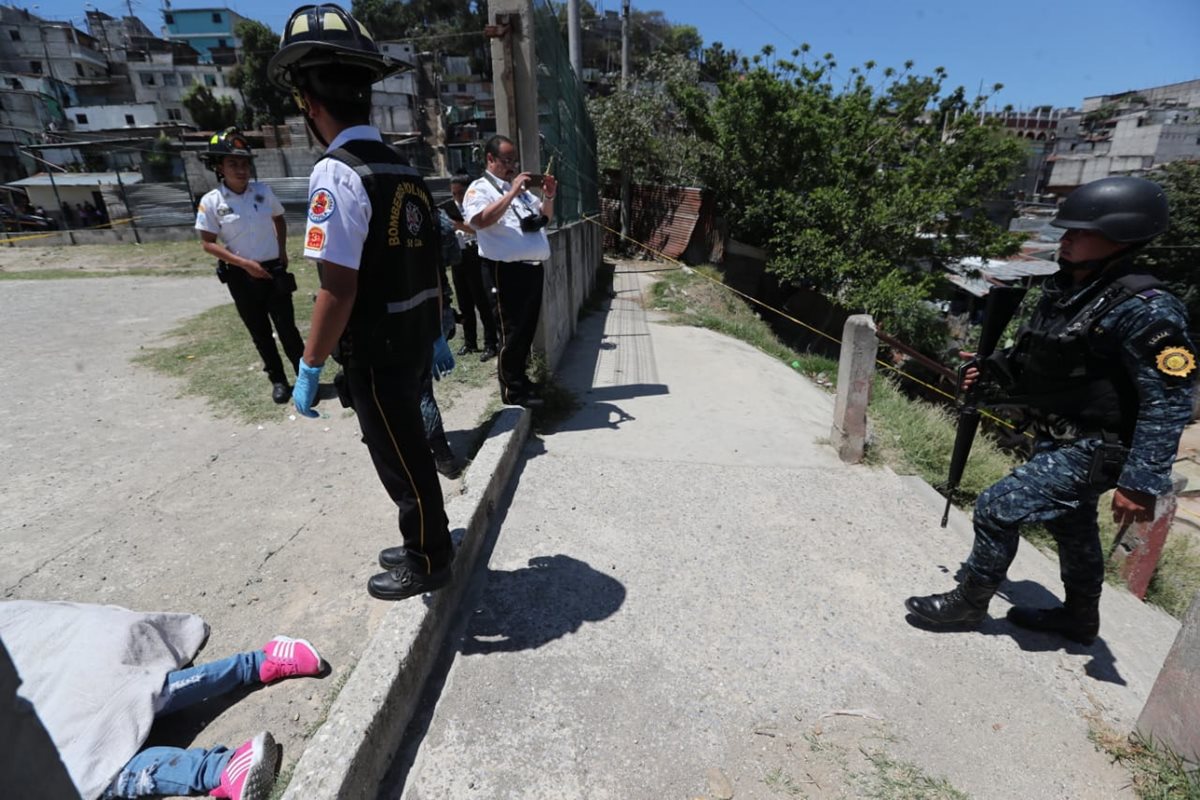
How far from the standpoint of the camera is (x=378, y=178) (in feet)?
6.54

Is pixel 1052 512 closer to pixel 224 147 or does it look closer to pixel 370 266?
pixel 370 266

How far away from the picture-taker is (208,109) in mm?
41000

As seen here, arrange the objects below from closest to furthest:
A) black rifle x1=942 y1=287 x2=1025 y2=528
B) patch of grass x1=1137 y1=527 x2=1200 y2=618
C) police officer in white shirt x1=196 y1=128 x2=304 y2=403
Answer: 1. black rifle x1=942 y1=287 x2=1025 y2=528
2. patch of grass x1=1137 y1=527 x2=1200 y2=618
3. police officer in white shirt x1=196 y1=128 x2=304 y2=403

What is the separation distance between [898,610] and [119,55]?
246 feet

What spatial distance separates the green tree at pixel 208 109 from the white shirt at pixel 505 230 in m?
47.1

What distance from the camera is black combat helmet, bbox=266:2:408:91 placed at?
192cm

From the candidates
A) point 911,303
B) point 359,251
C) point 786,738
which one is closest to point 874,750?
point 786,738

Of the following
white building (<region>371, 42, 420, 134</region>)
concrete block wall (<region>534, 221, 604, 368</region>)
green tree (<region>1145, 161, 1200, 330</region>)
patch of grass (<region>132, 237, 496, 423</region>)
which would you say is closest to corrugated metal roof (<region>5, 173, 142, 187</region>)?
white building (<region>371, 42, 420, 134</region>)

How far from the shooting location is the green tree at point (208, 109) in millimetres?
40656

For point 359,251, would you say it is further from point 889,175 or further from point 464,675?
point 889,175

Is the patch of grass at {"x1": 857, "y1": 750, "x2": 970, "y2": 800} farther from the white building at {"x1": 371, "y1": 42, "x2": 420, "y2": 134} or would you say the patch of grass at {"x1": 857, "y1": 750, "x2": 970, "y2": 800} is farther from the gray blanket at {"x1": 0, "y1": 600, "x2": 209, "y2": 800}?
the white building at {"x1": 371, "y1": 42, "x2": 420, "y2": 134}

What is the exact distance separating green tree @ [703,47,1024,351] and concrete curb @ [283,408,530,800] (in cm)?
1130

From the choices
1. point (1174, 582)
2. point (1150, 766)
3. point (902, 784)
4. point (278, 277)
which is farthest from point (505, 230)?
point (1174, 582)

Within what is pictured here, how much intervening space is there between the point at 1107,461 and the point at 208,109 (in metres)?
52.2
